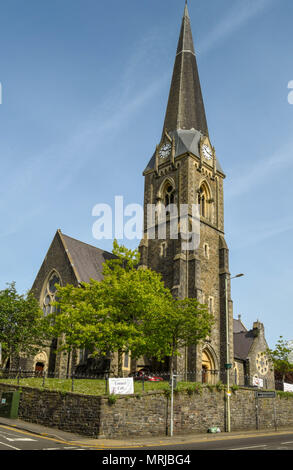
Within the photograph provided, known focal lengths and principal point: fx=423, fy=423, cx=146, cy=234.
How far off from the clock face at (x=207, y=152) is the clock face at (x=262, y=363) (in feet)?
76.9

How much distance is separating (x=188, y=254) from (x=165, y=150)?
1442cm

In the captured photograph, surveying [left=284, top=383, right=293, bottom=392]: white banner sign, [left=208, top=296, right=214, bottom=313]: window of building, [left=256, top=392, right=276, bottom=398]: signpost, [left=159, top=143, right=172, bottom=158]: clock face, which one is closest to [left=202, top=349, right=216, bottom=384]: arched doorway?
[left=208, top=296, right=214, bottom=313]: window of building

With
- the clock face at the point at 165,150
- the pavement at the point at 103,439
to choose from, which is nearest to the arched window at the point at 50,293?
the clock face at the point at 165,150

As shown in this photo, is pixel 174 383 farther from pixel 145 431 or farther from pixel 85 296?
pixel 85 296

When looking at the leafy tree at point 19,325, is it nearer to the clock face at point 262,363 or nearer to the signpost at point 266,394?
the signpost at point 266,394

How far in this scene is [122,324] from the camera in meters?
27.1

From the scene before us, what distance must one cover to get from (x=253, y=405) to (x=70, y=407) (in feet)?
44.0

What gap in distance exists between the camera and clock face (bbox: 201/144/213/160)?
158 ft

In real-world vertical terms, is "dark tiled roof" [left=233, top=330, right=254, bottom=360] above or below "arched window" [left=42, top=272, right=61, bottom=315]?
below

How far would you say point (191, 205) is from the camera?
140ft

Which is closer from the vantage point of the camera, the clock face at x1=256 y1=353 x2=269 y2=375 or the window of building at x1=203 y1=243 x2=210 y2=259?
the window of building at x1=203 y1=243 x2=210 y2=259

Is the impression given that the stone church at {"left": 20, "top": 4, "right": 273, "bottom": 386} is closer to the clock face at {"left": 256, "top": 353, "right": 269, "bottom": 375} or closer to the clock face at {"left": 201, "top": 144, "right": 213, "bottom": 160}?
the clock face at {"left": 201, "top": 144, "right": 213, "bottom": 160}

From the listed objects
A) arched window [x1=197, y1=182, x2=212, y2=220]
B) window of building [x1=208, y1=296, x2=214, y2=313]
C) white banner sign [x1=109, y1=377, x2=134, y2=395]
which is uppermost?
arched window [x1=197, y1=182, x2=212, y2=220]
